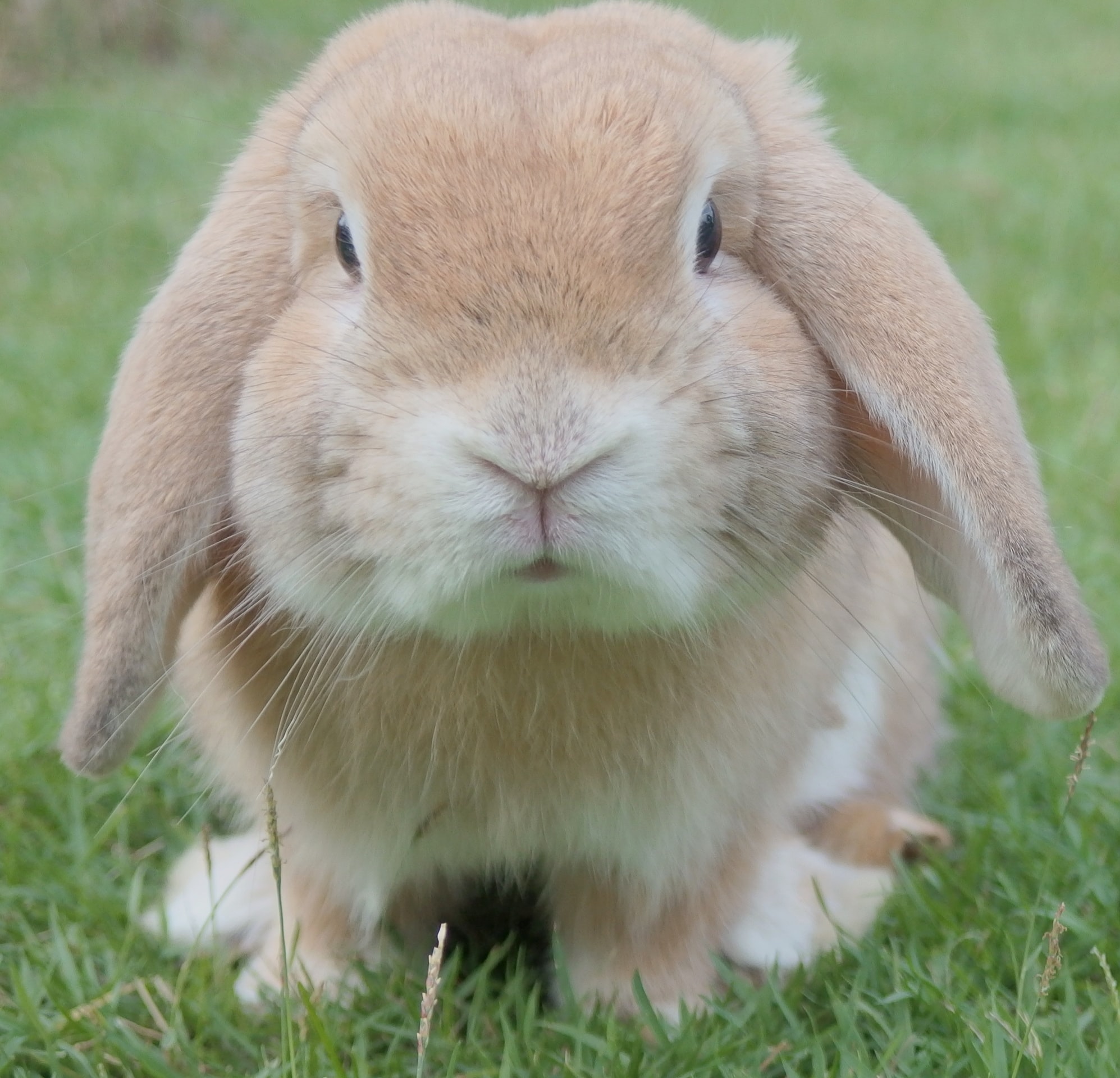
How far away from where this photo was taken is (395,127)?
1.77 metres

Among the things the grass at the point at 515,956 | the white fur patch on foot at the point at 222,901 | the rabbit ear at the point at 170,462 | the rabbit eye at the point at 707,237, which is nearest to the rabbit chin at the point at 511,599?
the rabbit ear at the point at 170,462

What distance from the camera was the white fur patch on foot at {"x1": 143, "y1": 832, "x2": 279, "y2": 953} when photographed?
2.33 metres

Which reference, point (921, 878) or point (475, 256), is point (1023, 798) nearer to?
point (921, 878)

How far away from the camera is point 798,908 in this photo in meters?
2.37

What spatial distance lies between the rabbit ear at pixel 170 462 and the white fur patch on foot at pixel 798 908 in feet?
3.30

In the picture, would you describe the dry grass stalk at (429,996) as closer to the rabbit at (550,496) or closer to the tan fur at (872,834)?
the rabbit at (550,496)

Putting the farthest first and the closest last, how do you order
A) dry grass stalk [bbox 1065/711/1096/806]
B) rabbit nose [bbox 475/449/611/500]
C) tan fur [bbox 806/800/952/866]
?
tan fur [bbox 806/800/952/866]
dry grass stalk [bbox 1065/711/1096/806]
rabbit nose [bbox 475/449/611/500]

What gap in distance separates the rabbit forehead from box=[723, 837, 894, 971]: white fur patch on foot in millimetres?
1120

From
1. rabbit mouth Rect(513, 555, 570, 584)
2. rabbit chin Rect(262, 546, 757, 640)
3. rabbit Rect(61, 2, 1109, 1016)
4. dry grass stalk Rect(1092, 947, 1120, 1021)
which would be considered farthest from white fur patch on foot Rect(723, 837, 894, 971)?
rabbit mouth Rect(513, 555, 570, 584)

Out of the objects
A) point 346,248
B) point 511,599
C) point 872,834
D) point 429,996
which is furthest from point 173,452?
point 872,834

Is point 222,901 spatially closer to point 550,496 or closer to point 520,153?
point 550,496

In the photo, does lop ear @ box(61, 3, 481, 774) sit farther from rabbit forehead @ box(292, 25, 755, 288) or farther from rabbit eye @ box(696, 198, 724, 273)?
rabbit eye @ box(696, 198, 724, 273)

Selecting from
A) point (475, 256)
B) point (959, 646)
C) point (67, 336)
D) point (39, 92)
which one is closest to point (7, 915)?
point (475, 256)

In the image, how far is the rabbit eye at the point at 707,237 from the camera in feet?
6.09
